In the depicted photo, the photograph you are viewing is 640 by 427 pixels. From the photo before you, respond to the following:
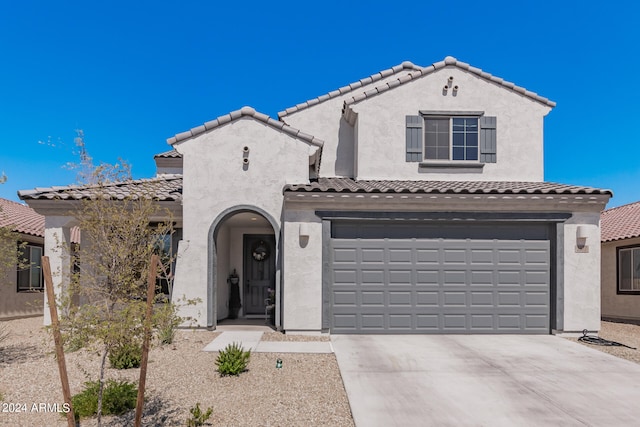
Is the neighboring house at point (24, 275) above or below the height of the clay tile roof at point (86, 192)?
below

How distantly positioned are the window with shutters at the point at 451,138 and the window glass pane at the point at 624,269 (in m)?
7.15

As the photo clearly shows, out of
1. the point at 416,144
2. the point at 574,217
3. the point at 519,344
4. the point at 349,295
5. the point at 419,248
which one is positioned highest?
the point at 416,144

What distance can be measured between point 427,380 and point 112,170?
5.96 meters

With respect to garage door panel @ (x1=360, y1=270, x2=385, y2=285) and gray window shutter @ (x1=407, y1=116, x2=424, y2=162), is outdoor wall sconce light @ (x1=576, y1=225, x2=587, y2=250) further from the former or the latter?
garage door panel @ (x1=360, y1=270, x2=385, y2=285)

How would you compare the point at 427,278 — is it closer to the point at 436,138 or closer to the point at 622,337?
the point at 436,138

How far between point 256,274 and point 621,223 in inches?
571

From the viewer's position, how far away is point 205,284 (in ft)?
35.4

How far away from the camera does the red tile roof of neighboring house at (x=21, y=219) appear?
1504 cm

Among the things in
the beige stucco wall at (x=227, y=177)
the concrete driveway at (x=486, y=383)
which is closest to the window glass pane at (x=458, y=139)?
the beige stucco wall at (x=227, y=177)

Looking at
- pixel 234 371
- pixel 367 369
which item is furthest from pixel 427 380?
pixel 234 371

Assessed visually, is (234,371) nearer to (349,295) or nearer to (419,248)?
(349,295)

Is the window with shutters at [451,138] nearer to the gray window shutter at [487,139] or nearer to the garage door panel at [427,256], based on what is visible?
the gray window shutter at [487,139]

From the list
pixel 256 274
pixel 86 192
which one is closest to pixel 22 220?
pixel 86 192

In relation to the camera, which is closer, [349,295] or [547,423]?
[547,423]
